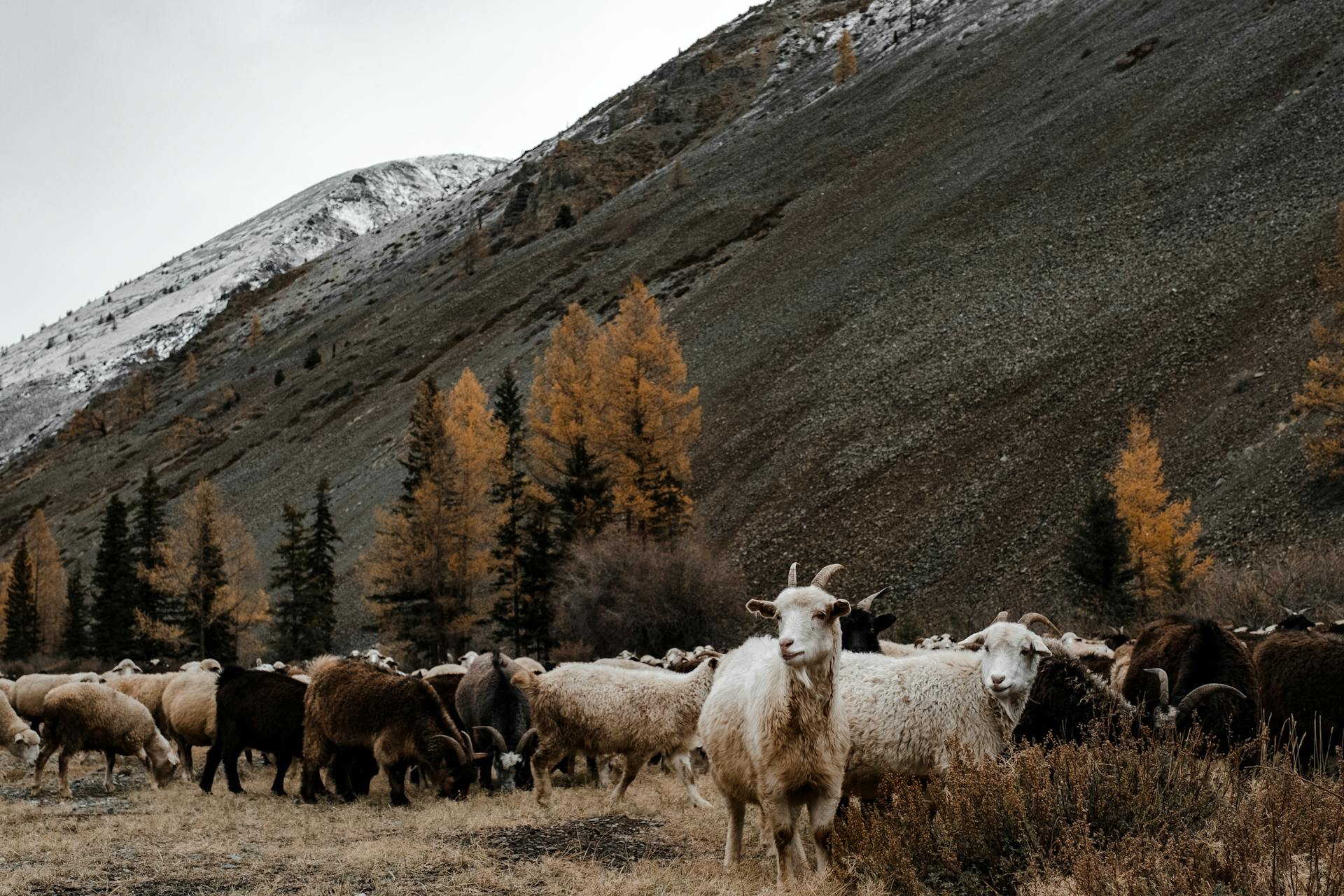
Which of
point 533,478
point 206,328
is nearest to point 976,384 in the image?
point 533,478

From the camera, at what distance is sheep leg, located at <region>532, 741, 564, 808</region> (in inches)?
457

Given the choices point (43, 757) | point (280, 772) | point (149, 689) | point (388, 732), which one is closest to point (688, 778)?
point (388, 732)

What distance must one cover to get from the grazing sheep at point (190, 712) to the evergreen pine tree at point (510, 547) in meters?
20.1

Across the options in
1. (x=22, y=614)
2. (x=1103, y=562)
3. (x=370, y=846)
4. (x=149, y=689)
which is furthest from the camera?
(x=22, y=614)

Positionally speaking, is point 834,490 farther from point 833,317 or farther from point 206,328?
point 206,328

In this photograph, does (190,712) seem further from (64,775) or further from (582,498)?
(582,498)

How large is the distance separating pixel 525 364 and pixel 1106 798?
70.3 meters

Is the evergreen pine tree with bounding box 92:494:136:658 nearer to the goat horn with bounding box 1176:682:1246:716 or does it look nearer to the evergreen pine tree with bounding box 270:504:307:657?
the evergreen pine tree with bounding box 270:504:307:657

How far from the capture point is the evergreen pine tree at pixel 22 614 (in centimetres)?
6209

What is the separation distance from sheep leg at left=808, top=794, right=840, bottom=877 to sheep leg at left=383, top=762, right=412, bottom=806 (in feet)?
20.4

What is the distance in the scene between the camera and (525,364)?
244 feet

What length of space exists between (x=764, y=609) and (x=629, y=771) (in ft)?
16.6

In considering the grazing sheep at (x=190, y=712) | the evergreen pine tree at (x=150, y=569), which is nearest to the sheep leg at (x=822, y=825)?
the grazing sheep at (x=190, y=712)

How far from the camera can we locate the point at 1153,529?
103 ft
